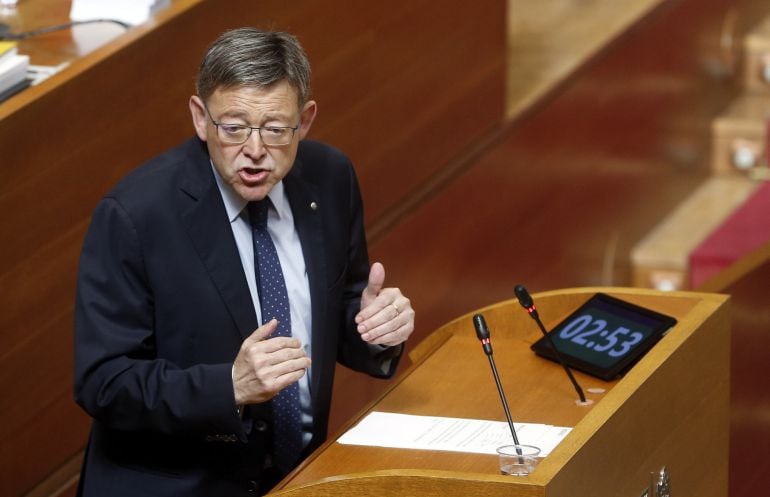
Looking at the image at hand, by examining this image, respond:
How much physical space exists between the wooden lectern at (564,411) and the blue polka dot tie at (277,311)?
0.06m

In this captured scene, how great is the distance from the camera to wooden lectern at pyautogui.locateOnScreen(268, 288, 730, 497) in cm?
98

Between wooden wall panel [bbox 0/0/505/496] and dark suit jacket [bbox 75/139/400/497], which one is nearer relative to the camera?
dark suit jacket [bbox 75/139/400/497]

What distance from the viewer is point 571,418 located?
113 cm

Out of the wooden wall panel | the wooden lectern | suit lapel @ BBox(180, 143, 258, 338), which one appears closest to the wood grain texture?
the wooden lectern

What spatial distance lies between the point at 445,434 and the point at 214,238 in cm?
21

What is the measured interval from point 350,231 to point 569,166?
1271 mm

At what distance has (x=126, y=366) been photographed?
1.07 meters

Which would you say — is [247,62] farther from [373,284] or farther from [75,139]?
[75,139]

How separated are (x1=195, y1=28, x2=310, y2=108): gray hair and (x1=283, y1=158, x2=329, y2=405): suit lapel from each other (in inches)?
4.8

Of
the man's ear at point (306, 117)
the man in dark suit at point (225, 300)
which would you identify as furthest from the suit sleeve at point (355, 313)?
the man's ear at point (306, 117)

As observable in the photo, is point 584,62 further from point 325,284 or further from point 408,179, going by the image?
point 325,284

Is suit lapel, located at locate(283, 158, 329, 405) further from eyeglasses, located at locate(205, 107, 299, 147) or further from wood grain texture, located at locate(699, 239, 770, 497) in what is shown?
wood grain texture, located at locate(699, 239, 770, 497)

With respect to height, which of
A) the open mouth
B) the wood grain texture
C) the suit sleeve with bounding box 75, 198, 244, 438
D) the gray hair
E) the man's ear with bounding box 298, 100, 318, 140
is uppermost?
the gray hair

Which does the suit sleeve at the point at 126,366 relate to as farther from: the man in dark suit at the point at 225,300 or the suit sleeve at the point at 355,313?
the suit sleeve at the point at 355,313
